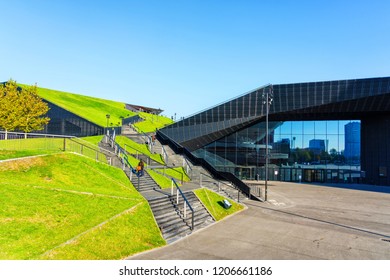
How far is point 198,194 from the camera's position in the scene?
19172 millimetres

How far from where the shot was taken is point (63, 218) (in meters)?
10.8

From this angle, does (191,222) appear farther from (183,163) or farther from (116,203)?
(183,163)

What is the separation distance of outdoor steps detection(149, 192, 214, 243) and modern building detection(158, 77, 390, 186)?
59.7ft

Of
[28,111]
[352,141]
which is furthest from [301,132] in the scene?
[28,111]

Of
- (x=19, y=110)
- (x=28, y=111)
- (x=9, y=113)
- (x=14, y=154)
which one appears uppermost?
(x=28, y=111)

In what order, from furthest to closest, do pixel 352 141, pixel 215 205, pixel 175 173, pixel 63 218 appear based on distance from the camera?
pixel 352 141, pixel 175 173, pixel 215 205, pixel 63 218

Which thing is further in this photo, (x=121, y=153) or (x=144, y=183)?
(x=121, y=153)

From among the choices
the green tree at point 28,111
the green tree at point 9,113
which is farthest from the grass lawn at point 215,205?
the green tree at point 28,111

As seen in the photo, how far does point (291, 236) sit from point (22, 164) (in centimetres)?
1466

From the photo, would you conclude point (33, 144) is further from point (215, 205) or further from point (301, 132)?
point (301, 132)

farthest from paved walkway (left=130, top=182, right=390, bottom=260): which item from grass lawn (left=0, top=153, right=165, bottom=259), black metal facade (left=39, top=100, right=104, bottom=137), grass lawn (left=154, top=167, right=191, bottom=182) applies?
black metal facade (left=39, top=100, right=104, bottom=137)

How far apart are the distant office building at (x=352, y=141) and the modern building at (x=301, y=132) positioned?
0.12 metres

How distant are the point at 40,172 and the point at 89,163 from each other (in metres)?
3.69
